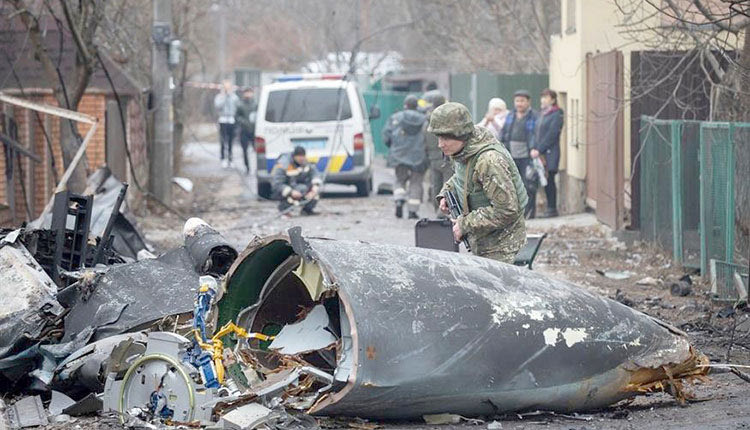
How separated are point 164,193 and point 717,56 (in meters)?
9.12

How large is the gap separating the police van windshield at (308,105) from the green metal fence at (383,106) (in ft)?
31.0

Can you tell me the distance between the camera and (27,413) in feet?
23.4

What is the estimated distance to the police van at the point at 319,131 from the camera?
71.8ft

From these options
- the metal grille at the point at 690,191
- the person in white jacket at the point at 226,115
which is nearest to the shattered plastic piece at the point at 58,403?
the metal grille at the point at 690,191

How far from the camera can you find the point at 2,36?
54.3 ft

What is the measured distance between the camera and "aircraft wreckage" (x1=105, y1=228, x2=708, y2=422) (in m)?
6.20

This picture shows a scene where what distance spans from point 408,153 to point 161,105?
3823 mm

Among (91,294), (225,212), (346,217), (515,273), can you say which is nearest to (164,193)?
(225,212)

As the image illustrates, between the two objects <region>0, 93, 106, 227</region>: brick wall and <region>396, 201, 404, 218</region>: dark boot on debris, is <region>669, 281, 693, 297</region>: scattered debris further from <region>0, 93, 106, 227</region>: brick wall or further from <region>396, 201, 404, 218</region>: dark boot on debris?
<region>0, 93, 106, 227</region>: brick wall

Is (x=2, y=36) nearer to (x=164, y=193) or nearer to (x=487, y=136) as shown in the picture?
(x=164, y=193)

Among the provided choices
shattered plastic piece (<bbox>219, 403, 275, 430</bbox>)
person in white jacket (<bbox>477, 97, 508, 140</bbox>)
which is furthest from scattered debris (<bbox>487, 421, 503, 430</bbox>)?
person in white jacket (<bbox>477, 97, 508, 140</bbox>)

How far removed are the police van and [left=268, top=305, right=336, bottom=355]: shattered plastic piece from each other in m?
14.9

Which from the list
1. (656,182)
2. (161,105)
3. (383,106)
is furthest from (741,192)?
(383,106)

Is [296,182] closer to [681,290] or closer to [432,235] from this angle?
[681,290]
